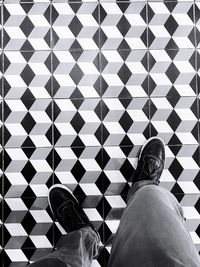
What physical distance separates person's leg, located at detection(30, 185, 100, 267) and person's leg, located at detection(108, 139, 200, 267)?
0.28 meters

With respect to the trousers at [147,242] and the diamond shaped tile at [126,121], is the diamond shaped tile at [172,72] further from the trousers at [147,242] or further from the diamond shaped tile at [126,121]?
the trousers at [147,242]

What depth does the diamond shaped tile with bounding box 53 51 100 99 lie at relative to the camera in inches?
59.6

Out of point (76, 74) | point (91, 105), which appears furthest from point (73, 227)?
point (76, 74)

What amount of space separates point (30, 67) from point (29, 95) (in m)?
0.12

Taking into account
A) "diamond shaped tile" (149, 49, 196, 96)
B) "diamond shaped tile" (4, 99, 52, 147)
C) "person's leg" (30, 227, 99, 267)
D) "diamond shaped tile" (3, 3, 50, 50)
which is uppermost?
"diamond shaped tile" (149, 49, 196, 96)

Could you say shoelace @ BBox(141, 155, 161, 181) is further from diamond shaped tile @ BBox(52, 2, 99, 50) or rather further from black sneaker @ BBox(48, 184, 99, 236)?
diamond shaped tile @ BBox(52, 2, 99, 50)

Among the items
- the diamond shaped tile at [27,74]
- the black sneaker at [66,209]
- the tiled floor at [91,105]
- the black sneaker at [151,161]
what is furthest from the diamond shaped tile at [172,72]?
the black sneaker at [66,209]

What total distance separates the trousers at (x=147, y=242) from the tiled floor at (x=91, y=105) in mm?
278

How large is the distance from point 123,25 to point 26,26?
429 millimetres

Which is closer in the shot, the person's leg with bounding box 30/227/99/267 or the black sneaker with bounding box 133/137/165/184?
the person's leg with bounding box 30/227/99/267

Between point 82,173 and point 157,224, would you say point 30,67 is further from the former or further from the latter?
point 157,224

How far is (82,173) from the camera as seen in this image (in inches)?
58.9

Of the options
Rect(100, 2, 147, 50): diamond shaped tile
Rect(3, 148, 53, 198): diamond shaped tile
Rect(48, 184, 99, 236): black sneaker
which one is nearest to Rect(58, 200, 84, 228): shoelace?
Rect(48, 184, 99, 236): black sneaker

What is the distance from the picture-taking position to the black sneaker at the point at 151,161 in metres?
1.45
